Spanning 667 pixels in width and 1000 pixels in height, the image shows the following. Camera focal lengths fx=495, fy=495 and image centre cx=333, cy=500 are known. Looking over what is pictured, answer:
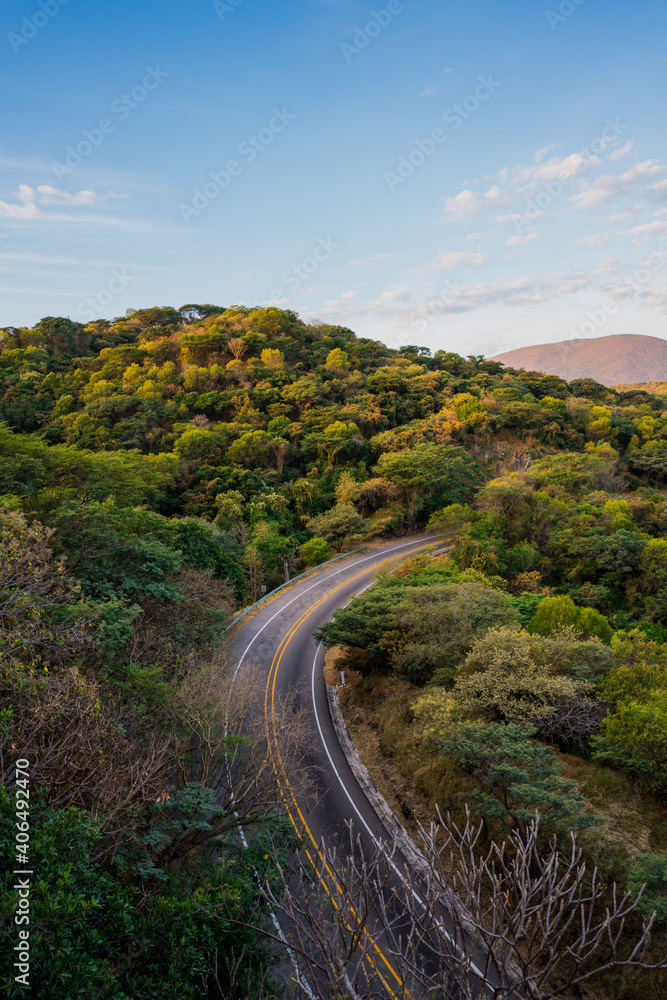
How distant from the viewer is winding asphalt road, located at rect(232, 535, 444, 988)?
14.3m

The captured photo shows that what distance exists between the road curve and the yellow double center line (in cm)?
5

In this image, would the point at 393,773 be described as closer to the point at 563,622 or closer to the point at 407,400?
the point at 563,622

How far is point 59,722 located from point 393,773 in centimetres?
1184

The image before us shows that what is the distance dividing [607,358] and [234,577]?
143153 millimetres

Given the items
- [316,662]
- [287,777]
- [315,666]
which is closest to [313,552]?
[316,662]

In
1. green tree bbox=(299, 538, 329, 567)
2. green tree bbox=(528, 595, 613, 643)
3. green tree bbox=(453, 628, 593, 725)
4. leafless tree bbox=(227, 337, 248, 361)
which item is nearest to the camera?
green tree bbox=(453, 628, 593, 725)

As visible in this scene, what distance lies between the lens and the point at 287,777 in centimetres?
1278

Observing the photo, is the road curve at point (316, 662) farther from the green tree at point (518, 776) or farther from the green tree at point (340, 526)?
the green tree at point (518, 776)

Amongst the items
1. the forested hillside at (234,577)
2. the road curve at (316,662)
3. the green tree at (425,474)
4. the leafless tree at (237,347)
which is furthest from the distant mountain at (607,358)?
the road curve at (316,662)

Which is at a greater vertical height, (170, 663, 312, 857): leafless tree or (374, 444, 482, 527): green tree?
(374, 444, 482, 527): green tree

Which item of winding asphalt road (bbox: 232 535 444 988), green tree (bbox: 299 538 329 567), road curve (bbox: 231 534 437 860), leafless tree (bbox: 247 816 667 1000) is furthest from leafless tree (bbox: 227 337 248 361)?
leafless tree (bbox: 247 816 667 1000)

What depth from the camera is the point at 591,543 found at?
29.0m

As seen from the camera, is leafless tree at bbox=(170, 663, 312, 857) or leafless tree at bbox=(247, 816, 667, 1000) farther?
leafless tree at bbox=(170, 663, 312, 857)

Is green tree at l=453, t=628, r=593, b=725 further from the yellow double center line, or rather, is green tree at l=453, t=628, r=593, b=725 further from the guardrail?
the guardrail
